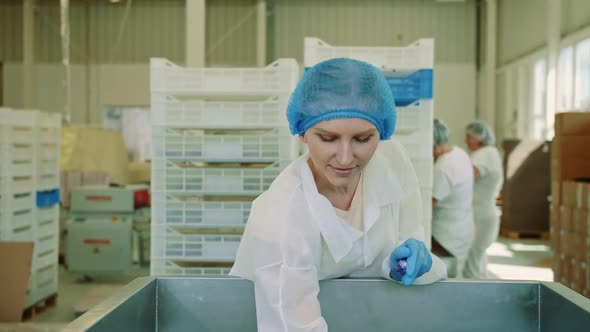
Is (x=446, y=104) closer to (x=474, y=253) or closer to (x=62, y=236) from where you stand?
(x=474, y=253)

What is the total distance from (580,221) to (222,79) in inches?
94.3

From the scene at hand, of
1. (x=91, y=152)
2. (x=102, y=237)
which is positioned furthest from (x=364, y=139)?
(x=91, y=152)

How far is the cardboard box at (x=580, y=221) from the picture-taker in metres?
3.42

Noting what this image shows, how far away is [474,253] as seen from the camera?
4.36 meters

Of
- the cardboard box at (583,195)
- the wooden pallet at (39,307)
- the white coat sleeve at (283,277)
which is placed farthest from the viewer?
the wooden pallet at (39,307)

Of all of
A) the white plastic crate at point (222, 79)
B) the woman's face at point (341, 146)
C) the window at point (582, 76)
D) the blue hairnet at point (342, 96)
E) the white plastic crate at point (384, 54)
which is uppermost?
the window at point (582, 76)

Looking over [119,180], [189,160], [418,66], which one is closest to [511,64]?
[119,180]

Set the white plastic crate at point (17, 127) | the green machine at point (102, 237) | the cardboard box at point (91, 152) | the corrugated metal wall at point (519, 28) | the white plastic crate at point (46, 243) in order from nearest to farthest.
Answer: the white plastic crate at point (17, 127)
the white plastic crate at point (46, 243)
the green machine at point (102, 237)
the cardboard box at point (91, 152)
the corrugated metal wall at point (519, 28)

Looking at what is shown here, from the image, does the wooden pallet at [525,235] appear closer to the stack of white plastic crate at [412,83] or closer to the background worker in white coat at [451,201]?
the background worker in white coat at [451,201]

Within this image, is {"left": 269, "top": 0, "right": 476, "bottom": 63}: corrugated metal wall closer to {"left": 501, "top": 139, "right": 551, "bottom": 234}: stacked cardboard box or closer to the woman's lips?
{"left": 501, "top": 139, "right": 551, "bottom": 234}: stacked cardboard box

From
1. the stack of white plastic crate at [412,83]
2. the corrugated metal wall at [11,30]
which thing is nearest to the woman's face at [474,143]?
the stack of white plastic crate at [412,83]

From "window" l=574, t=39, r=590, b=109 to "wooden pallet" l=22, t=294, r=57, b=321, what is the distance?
18.5 ft

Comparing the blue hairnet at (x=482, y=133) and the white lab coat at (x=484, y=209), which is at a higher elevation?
the blue hairnet at (x=482, y=133)

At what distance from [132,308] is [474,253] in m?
3.58
